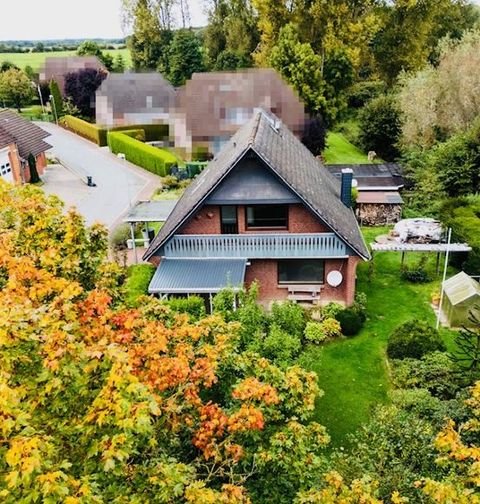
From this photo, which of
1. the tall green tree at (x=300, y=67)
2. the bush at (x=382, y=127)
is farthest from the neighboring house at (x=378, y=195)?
the tall green tree at (x=300, y=67)

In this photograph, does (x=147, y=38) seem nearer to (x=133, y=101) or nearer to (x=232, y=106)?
(x=133, y=101)

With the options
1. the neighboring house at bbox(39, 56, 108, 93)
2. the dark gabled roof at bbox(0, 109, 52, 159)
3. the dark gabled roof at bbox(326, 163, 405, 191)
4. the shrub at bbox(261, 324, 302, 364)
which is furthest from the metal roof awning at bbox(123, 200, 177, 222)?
the neighboring house at bbox(39, 56, 108, 93)

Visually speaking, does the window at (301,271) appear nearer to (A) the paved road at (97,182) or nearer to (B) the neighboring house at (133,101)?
(A) the paved road at (97,182)

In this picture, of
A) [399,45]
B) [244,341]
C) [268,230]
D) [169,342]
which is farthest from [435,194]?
[399,45]

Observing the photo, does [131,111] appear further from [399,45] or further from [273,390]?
[273,390]

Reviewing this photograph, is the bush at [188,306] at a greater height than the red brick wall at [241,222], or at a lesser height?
lesser

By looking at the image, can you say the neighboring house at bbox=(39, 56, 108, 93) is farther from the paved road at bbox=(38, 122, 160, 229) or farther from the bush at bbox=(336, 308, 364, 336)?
the bush at bbox=(336, 308, 364, 336)
